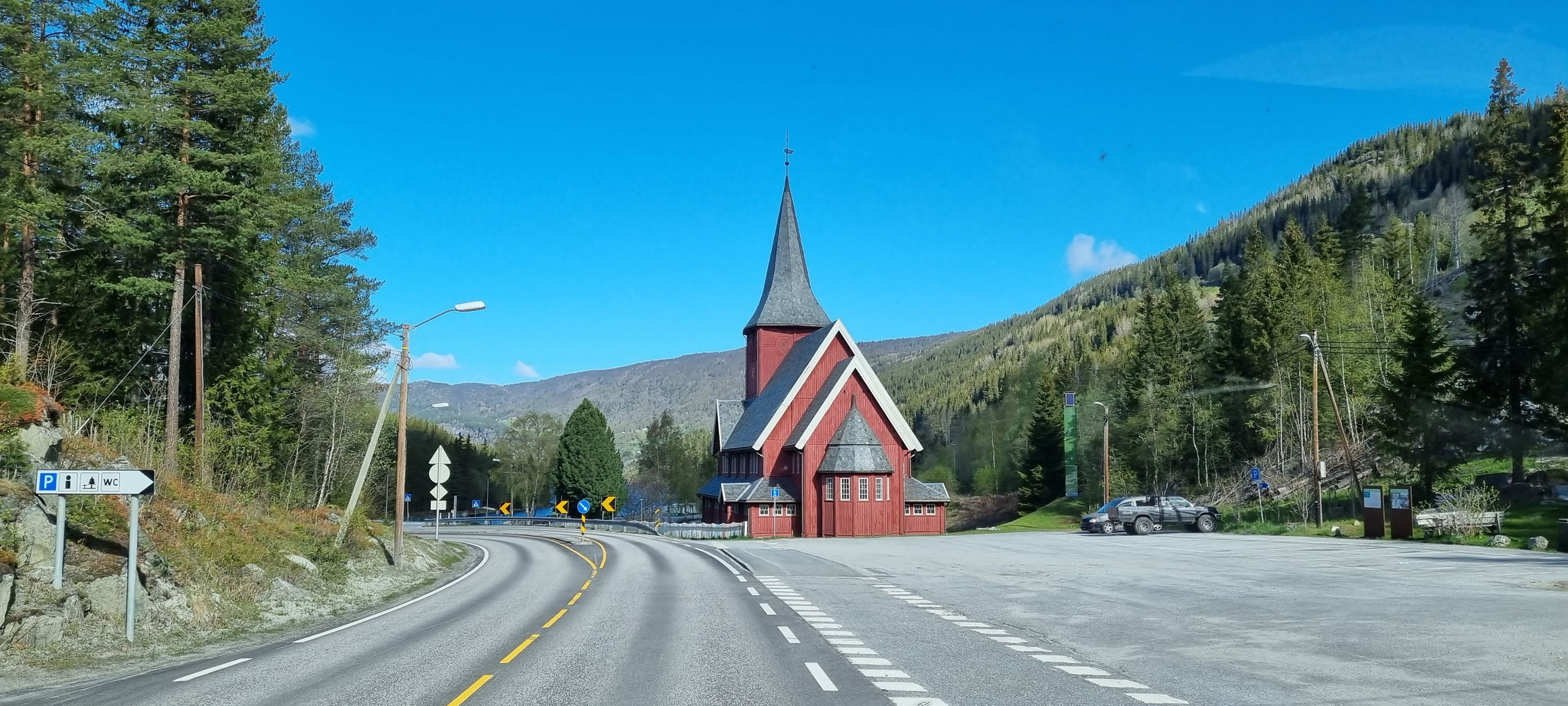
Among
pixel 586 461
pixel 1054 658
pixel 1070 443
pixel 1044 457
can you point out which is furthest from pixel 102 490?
pixel 586 461

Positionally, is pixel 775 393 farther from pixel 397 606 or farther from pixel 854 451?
pixel 397 606

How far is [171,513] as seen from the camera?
57.6 ft

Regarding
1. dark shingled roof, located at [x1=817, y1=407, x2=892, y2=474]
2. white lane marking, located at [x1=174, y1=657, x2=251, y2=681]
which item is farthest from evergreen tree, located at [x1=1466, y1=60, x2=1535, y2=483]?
white lane marking, located at [x1=174, y1=657, x2=251, y2=681]

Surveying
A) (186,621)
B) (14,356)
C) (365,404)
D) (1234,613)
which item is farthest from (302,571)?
(365,404)

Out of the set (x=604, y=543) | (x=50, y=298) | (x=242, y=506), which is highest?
(x=50, y=298)

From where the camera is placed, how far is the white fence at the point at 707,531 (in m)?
49.3

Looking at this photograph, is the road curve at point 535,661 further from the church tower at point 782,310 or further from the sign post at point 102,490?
the church tower at point 782,310

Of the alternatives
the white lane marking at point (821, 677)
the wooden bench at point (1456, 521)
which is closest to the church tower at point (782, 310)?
the wooden bench at point (1456, 521)

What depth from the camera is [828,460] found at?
2015 inches

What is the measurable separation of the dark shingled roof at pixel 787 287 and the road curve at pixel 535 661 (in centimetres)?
4406

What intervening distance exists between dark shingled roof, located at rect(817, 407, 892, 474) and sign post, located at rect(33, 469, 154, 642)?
39.4 meters

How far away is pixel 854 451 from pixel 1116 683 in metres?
41.4

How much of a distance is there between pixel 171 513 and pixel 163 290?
Result: 35.7 feet

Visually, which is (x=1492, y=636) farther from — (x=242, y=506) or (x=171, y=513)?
(x=242, y=506)
